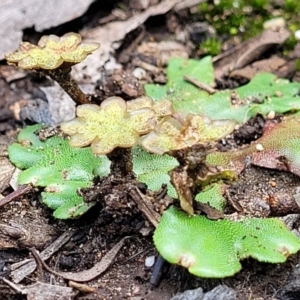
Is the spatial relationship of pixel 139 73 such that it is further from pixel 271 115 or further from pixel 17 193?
pixel 17 193

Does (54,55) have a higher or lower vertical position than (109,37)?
higher

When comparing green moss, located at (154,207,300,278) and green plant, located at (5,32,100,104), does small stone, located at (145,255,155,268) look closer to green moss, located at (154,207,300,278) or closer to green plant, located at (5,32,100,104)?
green moss, located at (154,207,300,278)

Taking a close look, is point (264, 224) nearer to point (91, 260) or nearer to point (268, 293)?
point (268, 293)

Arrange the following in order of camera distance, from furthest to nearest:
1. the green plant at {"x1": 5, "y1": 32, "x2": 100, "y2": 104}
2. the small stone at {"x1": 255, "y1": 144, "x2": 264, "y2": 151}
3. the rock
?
1. the small stone at {"x1": 255, "y1": 144, "x2": 264, "y2": 151}
2. the green plant at {"x1": 5, "y1": 32, "x2": 100, "y2": 104}
3. the rock

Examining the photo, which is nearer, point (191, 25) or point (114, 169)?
point (114, 169)

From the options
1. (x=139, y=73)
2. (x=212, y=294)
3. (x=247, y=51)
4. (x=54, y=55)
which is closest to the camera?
(x=212, y=294)

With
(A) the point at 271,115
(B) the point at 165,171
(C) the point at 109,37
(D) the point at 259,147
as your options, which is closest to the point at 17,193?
(B) the point at 165,171

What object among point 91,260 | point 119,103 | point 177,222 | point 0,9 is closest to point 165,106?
point 119,103

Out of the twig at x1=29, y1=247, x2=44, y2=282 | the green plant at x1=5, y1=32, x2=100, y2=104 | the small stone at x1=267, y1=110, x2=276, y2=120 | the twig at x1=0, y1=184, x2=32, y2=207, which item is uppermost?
the green plant at x1=5, y1=32, x2=100, y2=104

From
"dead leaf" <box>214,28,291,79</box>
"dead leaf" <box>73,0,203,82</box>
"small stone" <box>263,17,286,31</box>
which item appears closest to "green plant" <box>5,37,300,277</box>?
"dead leaf" <box>73,0,203,82</box>
